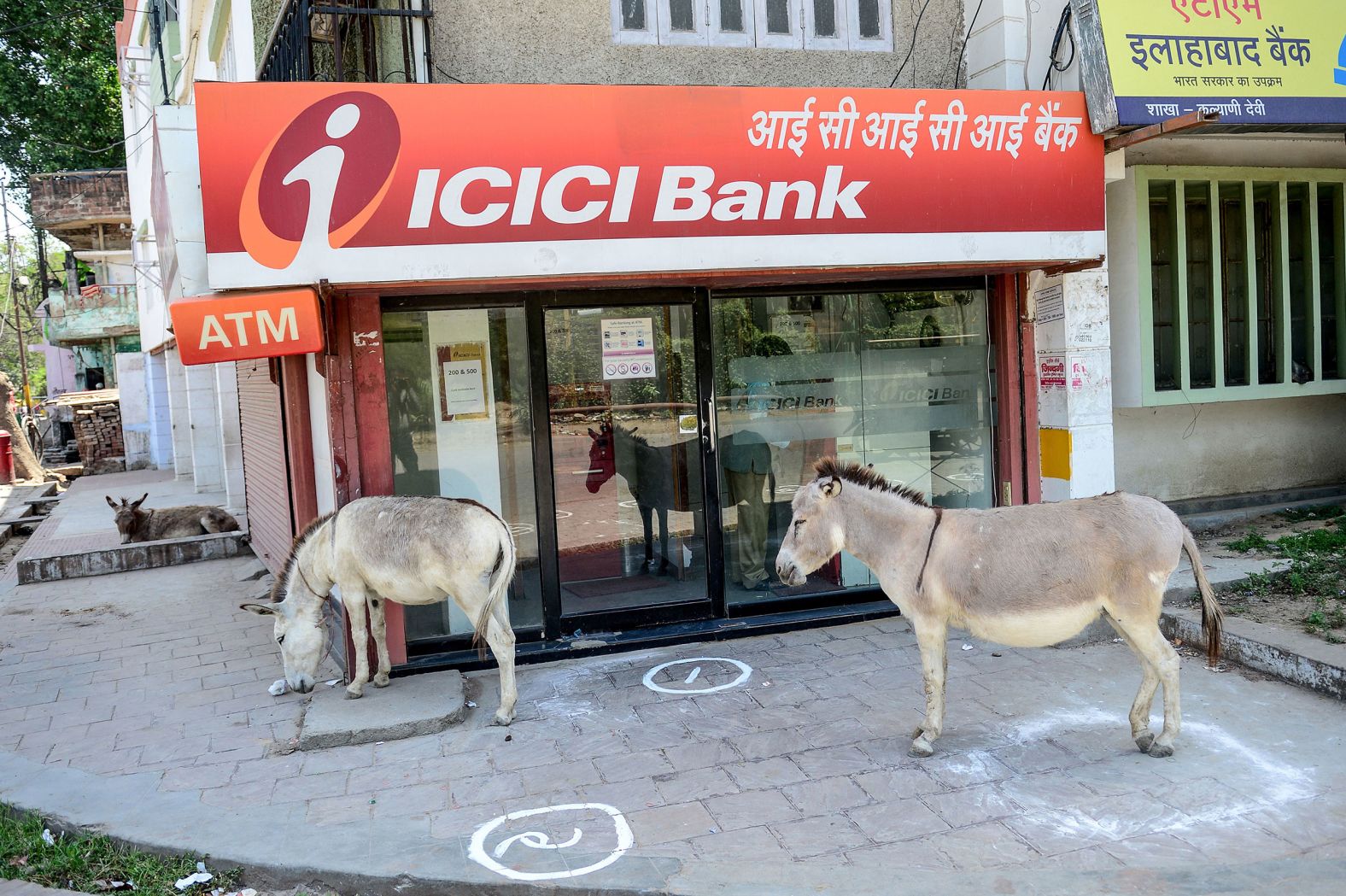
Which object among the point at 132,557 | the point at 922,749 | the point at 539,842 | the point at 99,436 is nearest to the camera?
the point at 539,842

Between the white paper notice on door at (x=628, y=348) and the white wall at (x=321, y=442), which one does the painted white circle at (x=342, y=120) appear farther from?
the white paper notice on door at (x=628, y=348)

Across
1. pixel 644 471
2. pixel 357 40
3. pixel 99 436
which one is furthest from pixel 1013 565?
pixel 99 436

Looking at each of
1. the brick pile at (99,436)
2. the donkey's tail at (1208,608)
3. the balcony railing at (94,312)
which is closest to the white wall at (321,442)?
the donkey's tail at (1208,608)

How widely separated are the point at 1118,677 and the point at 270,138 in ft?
19.5

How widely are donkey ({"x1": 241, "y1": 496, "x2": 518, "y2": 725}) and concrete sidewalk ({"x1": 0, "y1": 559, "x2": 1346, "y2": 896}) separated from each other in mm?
362

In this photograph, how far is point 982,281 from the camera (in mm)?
7828

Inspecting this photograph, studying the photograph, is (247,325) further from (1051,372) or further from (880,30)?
(1051,372)

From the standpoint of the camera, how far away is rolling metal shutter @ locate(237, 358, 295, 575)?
28.6 feet

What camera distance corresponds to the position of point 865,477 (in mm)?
5238

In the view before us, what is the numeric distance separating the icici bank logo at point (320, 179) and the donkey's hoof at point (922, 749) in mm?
4175

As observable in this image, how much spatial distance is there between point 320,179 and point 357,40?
2136 mm

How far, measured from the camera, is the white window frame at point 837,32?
24.4 ft

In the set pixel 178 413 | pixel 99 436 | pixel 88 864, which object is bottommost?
pixel 88 864

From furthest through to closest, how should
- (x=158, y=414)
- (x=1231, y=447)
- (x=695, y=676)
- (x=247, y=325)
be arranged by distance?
1. (x=158, y=414)
2. (x=1231, y=447)
3. (x=695, y=676)
4. (x=247, y=325)
